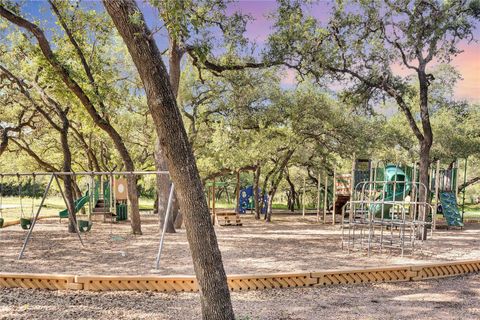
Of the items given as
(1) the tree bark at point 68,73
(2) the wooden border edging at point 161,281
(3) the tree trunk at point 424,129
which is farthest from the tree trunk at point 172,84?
(3) the tree trunk at point 424,129

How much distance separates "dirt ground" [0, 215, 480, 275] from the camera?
763cm

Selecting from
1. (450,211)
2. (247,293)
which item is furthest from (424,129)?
(247,293)

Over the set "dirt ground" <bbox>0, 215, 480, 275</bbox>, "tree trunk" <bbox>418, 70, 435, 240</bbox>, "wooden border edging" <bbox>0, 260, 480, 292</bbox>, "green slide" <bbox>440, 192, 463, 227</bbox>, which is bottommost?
"dirt ground" <bbox>0, 215, 480, 275</bbox>

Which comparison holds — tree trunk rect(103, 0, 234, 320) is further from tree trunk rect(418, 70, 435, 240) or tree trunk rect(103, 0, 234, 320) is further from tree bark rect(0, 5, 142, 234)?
tree trunk rect(418, 70, 435, 240)

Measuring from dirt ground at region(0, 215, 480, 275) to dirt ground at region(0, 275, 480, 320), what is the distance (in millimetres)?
1304

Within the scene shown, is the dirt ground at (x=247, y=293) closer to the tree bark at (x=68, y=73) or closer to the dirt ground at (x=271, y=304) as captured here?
the dirt ground at (x=271, y=304)

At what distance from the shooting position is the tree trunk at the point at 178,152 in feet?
11.8

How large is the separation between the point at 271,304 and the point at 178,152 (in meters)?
2.59

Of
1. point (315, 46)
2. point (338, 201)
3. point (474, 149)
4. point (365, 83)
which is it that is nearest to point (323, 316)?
point (315, 46)

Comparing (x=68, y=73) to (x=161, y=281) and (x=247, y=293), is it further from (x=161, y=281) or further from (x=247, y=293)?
(x=247, y=293)

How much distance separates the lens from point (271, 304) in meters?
5.46

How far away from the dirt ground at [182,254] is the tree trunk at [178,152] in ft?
10.8

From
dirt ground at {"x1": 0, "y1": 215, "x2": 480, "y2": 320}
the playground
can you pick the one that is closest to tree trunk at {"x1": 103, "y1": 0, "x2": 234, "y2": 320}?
the playground

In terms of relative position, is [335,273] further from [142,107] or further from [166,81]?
[142,107]
